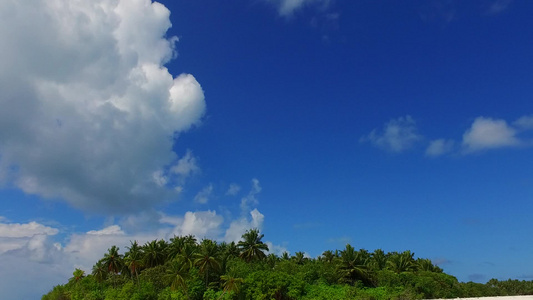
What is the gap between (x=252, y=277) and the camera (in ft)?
237

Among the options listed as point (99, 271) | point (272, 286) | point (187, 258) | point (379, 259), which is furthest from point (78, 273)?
point (379, 259)

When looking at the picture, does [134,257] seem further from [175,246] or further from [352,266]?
[352,266]

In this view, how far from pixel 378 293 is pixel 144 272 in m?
51.5

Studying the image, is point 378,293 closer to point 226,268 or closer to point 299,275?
point 299,275

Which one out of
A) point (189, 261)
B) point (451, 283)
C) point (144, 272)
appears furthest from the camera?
point (144, 272)

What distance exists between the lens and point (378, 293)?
73750mm

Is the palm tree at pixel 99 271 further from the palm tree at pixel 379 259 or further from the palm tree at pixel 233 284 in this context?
the palm tree at pixel 379 259

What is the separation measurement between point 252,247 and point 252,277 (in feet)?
74.3

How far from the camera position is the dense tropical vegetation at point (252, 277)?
7250 cm

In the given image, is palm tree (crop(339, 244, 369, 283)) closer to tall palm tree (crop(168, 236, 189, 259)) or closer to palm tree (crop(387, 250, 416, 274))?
palm tree (crop(387, 250, 416, 274))

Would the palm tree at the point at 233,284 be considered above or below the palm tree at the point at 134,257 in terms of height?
below

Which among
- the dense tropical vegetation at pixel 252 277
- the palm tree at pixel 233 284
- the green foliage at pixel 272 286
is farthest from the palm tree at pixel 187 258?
the green foliage at pixel 272 286

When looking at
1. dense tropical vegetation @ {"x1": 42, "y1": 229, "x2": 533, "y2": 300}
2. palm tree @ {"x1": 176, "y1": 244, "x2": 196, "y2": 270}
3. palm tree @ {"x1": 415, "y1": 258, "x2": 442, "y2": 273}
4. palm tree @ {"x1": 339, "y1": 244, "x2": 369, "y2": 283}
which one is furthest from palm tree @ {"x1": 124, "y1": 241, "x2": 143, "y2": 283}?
palm tree @ {"x1": 415, "y1": 258, "x2": 442, "y2": 273}

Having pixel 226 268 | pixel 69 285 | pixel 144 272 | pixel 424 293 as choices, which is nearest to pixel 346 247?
pixel 424 293
